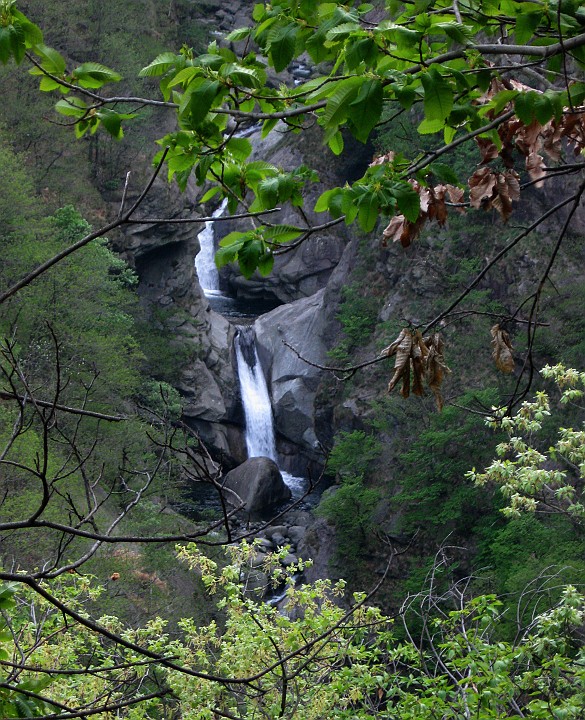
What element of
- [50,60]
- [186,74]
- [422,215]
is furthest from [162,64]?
[422,215]

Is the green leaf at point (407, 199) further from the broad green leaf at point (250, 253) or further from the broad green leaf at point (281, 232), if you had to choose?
the broad green leaf at point (250, 253)

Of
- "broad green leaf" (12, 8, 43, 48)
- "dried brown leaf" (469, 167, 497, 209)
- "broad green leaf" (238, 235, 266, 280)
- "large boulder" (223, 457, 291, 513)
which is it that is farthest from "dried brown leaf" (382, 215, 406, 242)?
"large boulder" (223, 457, 291, 513)

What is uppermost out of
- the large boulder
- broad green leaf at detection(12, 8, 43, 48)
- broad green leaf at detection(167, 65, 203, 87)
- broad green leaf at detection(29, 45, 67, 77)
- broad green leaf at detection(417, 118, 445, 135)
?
broad green leaf at detection(12, 8, 43, 48)

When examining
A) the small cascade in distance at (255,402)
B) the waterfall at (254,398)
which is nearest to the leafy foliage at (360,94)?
the small cascade in distance at (255,402)

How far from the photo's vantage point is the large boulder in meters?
25.5

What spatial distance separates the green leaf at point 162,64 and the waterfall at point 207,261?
3372 centimetres

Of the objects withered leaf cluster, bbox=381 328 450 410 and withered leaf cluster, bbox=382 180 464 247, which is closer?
withered leaf cluster, bbox=381 328 450 410

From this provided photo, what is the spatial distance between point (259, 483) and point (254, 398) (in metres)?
6.45

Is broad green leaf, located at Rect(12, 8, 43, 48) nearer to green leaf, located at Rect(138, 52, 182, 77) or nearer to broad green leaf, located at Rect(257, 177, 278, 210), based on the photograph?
green leaf, located at Rect(138, 52, 182, 77)

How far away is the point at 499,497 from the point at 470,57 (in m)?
18.1

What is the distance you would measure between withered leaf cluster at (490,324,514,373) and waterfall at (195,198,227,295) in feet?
111

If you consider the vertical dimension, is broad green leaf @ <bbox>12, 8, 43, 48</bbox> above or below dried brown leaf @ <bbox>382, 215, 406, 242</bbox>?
above

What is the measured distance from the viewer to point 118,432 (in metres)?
22.4

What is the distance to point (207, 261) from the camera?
3697 cm
